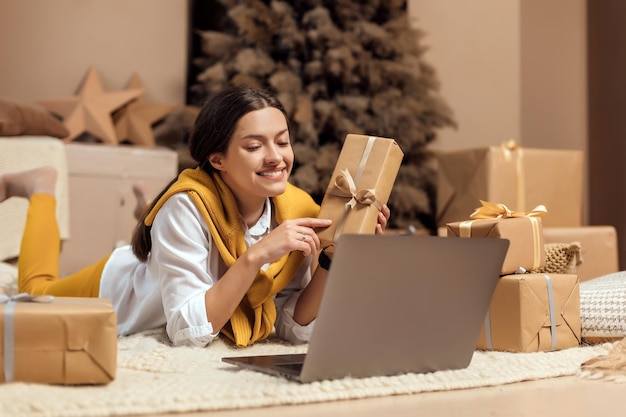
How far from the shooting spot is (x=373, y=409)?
1008 mm

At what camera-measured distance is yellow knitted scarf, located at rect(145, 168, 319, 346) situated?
1485 mm

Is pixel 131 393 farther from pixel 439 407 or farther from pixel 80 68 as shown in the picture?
pixel 80 68

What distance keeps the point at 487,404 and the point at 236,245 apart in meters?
0.61

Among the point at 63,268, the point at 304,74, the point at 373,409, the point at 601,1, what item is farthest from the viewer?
the point at 601,1

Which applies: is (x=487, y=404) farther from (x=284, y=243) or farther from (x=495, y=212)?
(x=495, y=212)

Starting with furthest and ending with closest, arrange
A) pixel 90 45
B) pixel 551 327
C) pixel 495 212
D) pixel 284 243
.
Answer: pixel 90 45 → pixel 495 212 → pixel 551 327 → pixel 284 243

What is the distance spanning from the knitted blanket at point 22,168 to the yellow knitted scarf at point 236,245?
102 centimetres

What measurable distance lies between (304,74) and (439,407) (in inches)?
81.8

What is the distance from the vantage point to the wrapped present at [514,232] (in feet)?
4.89

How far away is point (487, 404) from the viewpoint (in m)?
1.06

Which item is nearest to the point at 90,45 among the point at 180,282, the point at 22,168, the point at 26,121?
the point at 26,121

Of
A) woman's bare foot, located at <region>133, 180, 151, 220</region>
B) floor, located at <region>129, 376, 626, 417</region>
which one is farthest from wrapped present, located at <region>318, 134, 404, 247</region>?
woman's bare foot, located at <region>133, 180, 151, 220</region>

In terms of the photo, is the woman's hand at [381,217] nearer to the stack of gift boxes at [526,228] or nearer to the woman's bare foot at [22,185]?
the stack of gift boxes at [526,228]

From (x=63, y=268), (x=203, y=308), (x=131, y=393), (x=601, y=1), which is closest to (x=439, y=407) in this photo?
(x=131, y=393)
